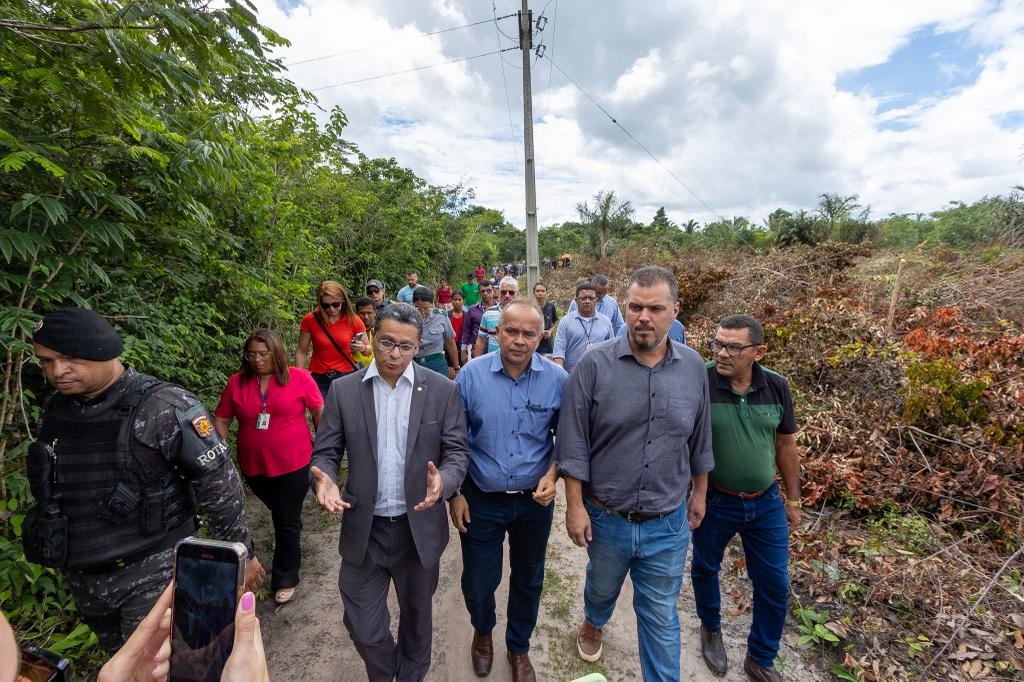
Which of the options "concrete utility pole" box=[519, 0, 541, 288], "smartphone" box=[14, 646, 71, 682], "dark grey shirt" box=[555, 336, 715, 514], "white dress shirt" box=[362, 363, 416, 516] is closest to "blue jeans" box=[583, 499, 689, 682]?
"dark grey shirt" box=[555, 336, 715, 514]

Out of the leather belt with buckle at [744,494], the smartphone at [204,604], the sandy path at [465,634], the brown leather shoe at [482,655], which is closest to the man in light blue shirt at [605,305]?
the sandy path at [465,634]

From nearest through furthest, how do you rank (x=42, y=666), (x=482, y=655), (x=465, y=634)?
(x=42, y=666)
(x=482, y=655)
(x=465, y=634)

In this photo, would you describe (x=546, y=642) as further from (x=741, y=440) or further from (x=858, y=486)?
(x=858, y=486)

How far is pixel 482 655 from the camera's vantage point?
2.65 metres

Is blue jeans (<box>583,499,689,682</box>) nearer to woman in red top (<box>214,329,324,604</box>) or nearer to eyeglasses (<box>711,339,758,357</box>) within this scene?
eyeglasses (<box>711,339,758,357</box>)

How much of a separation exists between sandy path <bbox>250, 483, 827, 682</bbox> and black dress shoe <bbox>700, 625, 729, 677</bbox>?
0.13ft

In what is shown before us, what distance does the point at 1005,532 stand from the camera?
3.18 m

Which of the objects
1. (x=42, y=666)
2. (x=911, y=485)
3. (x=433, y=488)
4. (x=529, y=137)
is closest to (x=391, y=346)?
(x=433, y=488)

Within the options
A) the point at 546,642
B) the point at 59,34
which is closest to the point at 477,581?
the point at 546,642

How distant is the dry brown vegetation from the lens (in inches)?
107

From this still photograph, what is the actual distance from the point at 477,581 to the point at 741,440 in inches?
64.9

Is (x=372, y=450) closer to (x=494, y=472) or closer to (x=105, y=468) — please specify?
(x=494, y=472)

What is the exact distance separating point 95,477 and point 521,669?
229 cm

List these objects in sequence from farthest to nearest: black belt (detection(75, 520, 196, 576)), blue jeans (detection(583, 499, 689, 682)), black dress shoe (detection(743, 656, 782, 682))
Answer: black dress shoe (detection(743, 656, 782, 682)) → blue jeans (detection(583, 499, 689, 682)) → black belt (detection(75, 520, 196, 576))
